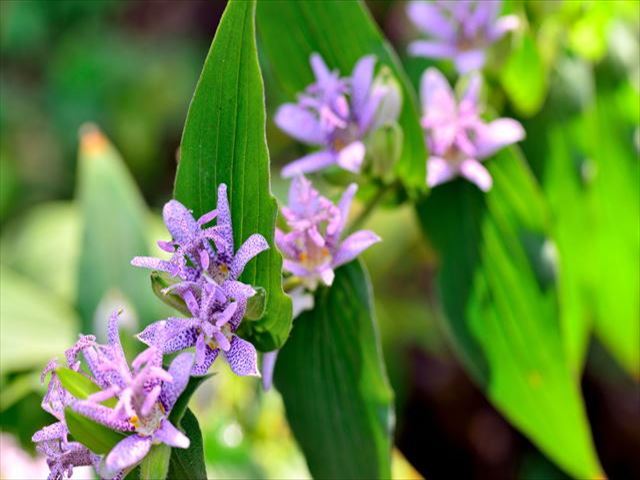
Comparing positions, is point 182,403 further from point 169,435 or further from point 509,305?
point 509,305

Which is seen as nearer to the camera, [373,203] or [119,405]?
[119,405]

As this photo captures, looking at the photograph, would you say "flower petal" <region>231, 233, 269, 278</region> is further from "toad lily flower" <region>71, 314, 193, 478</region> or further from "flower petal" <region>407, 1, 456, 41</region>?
"flower petal" <region>407, 1, 456, 41</region>

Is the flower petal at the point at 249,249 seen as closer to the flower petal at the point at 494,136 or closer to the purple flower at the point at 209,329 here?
the purple flower at the point at 209,329

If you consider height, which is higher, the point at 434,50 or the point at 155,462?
the point at 434,50

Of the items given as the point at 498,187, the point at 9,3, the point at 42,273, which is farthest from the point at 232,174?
the point at 9,3

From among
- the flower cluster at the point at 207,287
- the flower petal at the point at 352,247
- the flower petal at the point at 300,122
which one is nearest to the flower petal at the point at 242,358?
the flower cluster at the point at 207,287

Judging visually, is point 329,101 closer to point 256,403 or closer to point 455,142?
point 455,142

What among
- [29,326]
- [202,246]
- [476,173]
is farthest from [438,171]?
[29,326]
